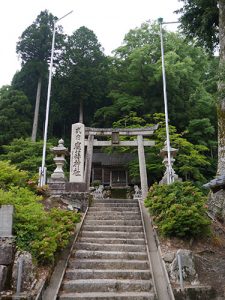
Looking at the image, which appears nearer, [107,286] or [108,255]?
[107,286]

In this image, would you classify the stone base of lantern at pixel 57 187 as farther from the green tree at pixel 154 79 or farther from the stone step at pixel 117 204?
the green tree at pixel 154 79

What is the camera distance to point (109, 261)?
6.30 meters

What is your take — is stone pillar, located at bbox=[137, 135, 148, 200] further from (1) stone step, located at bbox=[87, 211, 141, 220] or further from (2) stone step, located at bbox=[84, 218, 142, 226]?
(2) stone step, located at bbox=[84, 218, 142, 226]

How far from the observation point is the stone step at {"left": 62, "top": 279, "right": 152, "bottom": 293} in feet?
18.0

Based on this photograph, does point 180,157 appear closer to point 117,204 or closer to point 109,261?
point 117,204

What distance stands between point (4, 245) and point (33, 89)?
24.4 meters

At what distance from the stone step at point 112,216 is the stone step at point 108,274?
2.75 m

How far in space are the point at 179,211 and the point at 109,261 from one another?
195 cm

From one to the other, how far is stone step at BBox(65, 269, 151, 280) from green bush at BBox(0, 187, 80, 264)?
51 centimetres

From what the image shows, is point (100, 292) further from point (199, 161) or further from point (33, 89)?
point (33, 89)

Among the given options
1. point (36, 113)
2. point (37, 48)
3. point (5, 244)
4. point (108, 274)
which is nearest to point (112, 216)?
point (108, 274)


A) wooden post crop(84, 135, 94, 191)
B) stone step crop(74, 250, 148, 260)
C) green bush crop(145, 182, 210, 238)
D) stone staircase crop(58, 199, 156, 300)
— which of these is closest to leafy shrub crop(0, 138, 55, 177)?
wooden post crop(84, 135, 94, 191)

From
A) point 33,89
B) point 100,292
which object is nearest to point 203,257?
point 100,292

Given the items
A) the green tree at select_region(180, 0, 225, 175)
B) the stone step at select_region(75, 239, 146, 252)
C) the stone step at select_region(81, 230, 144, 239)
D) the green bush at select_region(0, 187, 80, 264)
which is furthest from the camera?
the green tree at select_region(180, 0, 225, 175)
